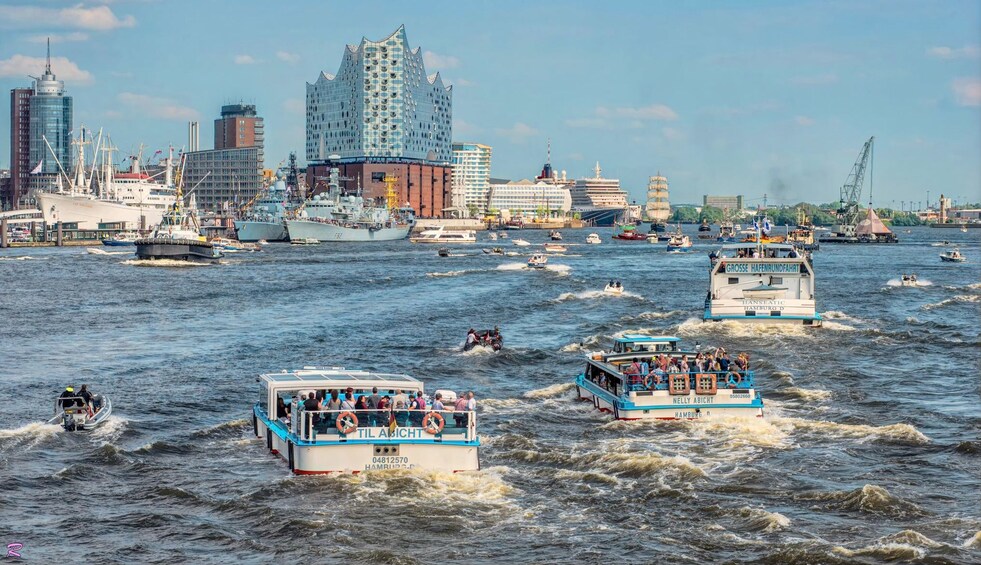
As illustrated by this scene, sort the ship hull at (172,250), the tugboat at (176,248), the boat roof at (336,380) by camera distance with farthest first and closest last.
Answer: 1. the tugboat at (176,248)
2. the ship hull at (172,250)
3. the boat roof at (336,380)

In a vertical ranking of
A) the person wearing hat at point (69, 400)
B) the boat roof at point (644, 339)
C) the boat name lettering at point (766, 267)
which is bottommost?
the person wearing hat at point (69, 400)

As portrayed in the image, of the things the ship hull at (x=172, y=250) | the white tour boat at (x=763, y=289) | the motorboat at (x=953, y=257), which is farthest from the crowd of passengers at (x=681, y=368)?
the motorboat at (x=953, y=257)

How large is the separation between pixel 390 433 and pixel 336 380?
347cm

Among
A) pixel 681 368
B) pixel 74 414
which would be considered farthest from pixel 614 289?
pixel 74 414

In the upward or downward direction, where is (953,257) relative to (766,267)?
downward

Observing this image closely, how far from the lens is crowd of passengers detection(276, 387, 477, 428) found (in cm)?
3050

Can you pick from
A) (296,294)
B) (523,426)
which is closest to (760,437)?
(523,426)

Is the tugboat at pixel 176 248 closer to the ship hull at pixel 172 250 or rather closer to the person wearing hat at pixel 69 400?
the ship hull at pixel 172 250

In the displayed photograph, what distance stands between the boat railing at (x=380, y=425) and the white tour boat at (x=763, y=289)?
36638mm

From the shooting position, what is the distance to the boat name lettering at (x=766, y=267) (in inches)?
2564

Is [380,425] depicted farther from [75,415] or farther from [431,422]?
[75,415]

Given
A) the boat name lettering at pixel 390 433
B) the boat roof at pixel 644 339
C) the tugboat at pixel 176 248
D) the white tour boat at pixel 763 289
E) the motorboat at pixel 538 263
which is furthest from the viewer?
the tugboat at pixel 176 248

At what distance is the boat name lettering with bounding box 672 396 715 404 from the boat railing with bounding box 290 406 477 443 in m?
9.98

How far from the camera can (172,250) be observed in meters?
144
